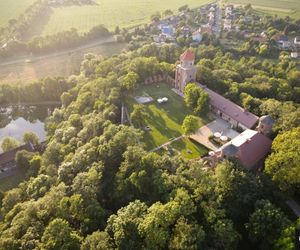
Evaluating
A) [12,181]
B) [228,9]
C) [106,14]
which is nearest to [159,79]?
[12,181]

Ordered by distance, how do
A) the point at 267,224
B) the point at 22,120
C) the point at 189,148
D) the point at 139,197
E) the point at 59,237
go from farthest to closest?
the point at 22,120 → the point at 189,148 → the point at 139,197 → the point at 267,224 → the point at 59,237

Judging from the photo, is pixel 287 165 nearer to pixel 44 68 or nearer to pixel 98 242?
pixel 98 242

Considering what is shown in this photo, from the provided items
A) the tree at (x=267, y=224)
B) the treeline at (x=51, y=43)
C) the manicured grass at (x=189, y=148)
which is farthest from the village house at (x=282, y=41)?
the tree at (x=267, y=224)

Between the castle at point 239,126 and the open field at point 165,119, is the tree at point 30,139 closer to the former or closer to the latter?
the open field at point 165,119

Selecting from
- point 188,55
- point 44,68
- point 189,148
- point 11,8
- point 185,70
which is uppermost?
point 188,55

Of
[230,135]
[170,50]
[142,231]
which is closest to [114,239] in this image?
[142,231]

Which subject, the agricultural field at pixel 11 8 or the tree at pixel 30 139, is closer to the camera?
the tree at pixel 30 139

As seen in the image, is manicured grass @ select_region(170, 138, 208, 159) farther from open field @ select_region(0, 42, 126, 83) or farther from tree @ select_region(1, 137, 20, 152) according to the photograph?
open field @ select_region(0, 42, 126, 83)

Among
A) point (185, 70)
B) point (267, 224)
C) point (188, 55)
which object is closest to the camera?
point (267, 224)
